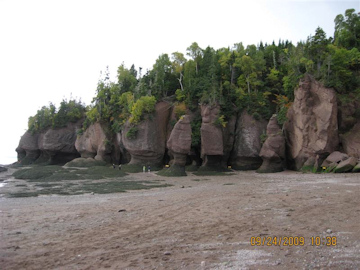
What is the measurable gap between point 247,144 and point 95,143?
94.1 feet

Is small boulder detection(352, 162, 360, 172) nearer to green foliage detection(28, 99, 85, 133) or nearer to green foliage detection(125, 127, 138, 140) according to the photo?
green foliage detection(125, 127, 138, 140)

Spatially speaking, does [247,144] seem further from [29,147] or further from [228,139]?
[29,147]

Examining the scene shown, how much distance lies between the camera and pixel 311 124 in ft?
111

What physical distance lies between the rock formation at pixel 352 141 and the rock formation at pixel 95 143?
1472 inches

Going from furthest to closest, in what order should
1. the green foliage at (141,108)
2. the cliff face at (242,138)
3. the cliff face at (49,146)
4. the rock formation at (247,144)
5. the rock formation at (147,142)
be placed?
the cliff face at (49,146), the green foliage at (141,108), the rock formation at (147,142), the rock formation at (247,144), the cliff face at (242,138)

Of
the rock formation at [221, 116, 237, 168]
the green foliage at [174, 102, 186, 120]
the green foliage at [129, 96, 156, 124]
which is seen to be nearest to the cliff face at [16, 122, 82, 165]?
the green foliage at [129, 96, 156, 124]

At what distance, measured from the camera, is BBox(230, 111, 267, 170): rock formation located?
40469 mm

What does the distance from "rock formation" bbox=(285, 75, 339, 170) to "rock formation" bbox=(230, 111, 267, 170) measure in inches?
178

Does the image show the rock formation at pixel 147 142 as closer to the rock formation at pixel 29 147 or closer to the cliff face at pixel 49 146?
the cliff face at pixel 49 146

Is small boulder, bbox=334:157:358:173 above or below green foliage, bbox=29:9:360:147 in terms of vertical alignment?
below

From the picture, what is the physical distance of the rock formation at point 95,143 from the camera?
51.1m

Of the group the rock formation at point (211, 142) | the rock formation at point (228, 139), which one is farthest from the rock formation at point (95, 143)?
the rock formation at point (228, 139)

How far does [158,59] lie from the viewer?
55625 millimetres
